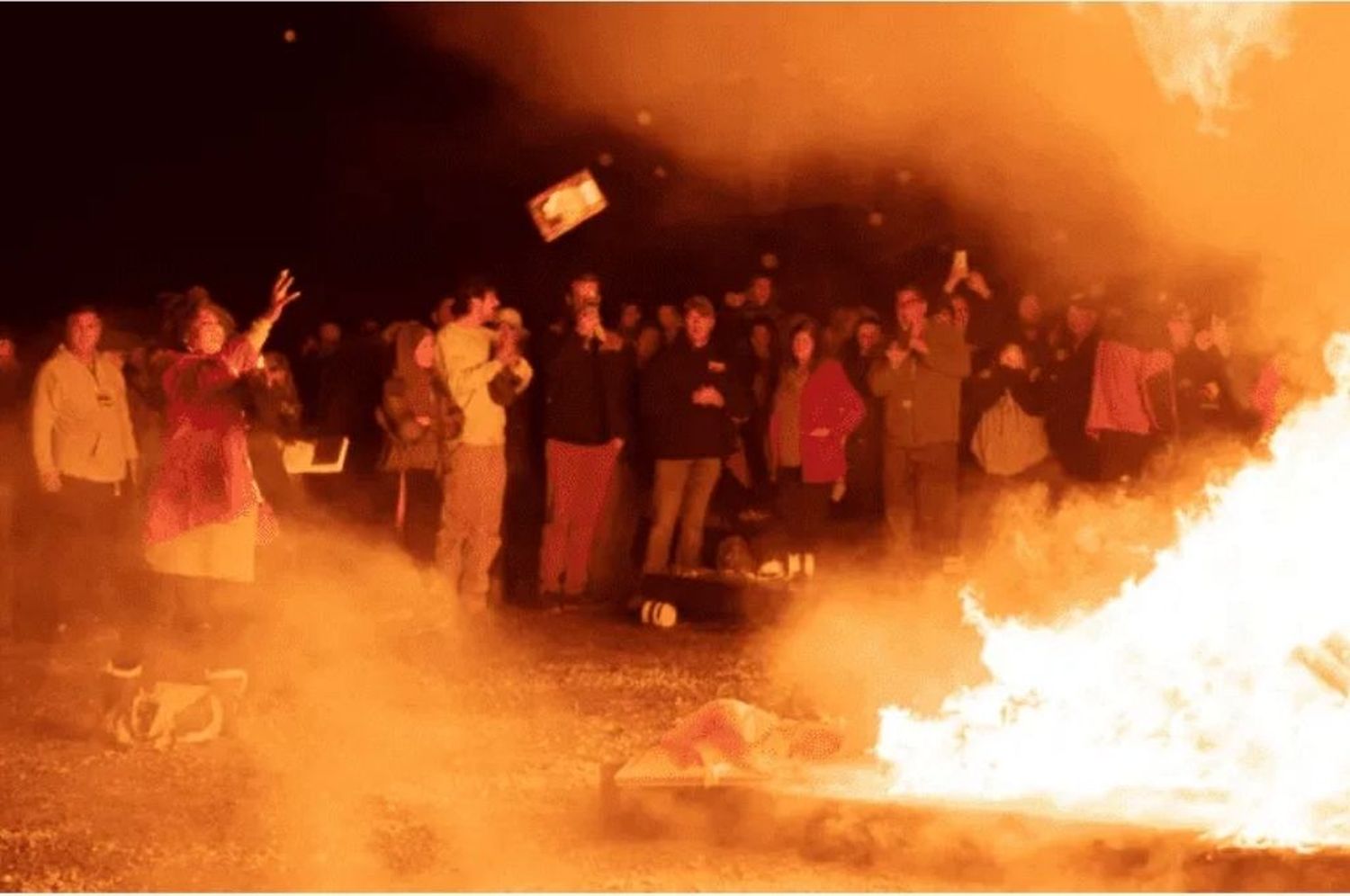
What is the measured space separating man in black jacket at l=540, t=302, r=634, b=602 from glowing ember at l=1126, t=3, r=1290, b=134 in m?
3.75

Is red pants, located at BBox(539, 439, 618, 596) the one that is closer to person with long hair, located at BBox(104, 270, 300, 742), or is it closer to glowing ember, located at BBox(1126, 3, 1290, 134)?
person with long hair, located at BBox(104, 270, 300, 742)

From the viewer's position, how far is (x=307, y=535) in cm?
1109

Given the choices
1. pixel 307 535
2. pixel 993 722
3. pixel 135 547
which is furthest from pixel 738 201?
pixel 993 722

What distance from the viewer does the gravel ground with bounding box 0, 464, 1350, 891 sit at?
520 cm

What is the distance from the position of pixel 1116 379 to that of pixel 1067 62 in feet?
7.01

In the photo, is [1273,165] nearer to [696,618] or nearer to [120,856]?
[696,618]

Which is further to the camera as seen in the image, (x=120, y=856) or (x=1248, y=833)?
(x=120, y=856)

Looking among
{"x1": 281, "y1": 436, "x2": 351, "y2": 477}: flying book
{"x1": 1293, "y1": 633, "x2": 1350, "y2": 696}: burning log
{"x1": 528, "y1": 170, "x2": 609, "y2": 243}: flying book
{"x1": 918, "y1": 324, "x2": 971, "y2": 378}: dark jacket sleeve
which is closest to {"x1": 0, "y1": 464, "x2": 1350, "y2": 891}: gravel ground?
{"x1": 281, "y1": 436, "x2": 351, "y2": 477}: flying book

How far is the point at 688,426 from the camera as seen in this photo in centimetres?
1103

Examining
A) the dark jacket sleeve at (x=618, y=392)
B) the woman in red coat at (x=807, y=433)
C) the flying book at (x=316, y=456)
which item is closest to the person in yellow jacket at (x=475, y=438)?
the flying book at (x=316, y=456)

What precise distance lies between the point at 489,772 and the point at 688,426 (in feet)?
15.4

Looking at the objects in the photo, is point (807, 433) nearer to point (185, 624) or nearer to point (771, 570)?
point (771, 570)

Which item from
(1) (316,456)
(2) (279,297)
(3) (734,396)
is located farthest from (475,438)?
(2) (279,297)

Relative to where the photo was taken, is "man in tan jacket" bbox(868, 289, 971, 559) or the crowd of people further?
"man in tan jacket" bbox(868, 289, 971, 559)
